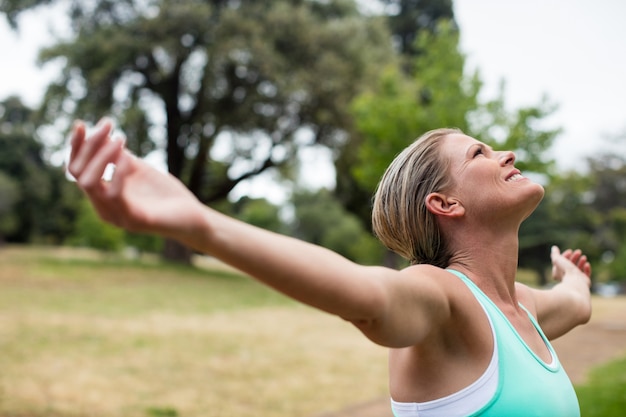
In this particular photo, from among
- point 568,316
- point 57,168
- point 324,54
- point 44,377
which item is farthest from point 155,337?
point 57,168

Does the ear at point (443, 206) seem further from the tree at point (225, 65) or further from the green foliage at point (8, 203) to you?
the green foliage at point (8, 203)

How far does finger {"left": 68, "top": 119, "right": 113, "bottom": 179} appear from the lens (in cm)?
86

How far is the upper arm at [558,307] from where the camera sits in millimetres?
1823

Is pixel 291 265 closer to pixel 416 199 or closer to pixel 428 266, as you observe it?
pixel 428 266

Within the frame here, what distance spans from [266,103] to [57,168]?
77.3ft

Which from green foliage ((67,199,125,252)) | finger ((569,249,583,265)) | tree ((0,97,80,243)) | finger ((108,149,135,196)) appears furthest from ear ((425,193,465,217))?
tree ((0,97,80,243))

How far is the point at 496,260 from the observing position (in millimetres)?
1445

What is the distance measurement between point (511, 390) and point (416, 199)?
47 centimetres

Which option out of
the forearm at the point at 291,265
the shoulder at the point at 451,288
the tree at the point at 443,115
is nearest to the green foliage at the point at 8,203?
the tree at the point at 443,115

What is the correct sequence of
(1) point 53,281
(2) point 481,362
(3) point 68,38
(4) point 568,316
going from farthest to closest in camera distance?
(3) point 68,38, (1) point 53,281, (4) point 568,316, (2) point 481,362

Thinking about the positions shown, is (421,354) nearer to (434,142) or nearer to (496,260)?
(496,260)

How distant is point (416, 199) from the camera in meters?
1.44

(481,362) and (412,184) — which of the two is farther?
(412,184)

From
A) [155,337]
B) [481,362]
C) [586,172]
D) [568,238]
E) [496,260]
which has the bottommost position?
[568,238]
